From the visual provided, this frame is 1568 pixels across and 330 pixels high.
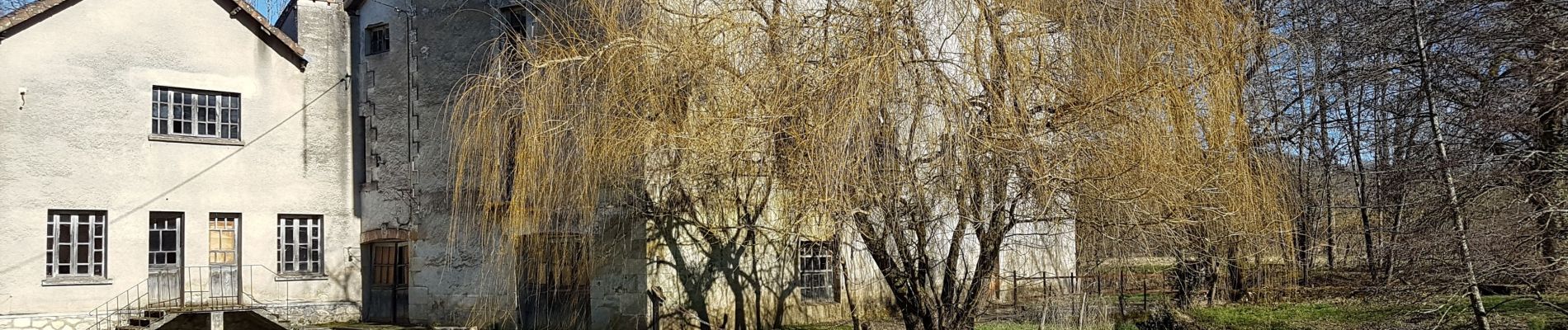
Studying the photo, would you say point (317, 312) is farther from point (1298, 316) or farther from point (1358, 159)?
point (1358, 159)

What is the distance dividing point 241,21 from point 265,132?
162cm

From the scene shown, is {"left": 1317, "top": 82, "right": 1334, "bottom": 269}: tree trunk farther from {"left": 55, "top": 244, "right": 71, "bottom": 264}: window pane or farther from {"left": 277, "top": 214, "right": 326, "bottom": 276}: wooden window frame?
{"left": 55, "top": 244, "right": 71, "bottom": 264}: window pane

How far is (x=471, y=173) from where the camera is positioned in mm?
11227

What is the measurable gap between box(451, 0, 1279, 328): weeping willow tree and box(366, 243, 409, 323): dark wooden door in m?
6.97

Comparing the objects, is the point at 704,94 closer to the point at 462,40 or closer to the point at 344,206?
the point at 462,40

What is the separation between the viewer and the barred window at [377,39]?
17500mm

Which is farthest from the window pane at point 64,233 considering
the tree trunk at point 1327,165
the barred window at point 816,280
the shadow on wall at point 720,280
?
the tree trunk at point 1327,165

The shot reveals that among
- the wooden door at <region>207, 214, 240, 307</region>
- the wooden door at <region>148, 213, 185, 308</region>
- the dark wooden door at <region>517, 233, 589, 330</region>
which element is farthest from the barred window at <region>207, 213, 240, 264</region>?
the dark wooden door at <region>517, 233, 589, 330</region>

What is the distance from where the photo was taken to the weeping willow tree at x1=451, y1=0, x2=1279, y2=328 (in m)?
9.23

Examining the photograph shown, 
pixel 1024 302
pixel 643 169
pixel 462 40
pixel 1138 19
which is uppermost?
pixel 462 40

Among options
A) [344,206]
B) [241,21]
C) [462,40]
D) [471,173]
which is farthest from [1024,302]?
[241,21]

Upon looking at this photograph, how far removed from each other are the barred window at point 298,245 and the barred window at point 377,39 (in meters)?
2.64

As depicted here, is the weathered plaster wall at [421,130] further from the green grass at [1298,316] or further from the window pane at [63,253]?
the green grass at [1298,316]

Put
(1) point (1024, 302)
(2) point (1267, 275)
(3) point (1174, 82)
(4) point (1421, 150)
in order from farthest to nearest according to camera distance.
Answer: (2) point (1267, 275), (1) point (1024, 302), (4) point (1421, 150), (3) point (1174, 82)
